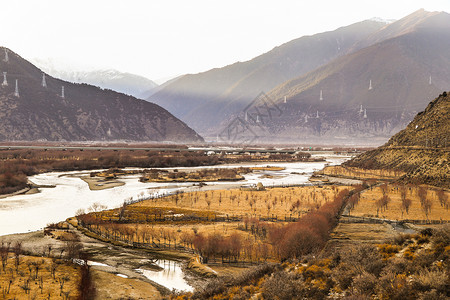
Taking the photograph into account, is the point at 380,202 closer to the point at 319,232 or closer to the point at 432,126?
the point at 319,232

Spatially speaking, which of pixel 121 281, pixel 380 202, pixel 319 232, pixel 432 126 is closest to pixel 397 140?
pixel 432 126

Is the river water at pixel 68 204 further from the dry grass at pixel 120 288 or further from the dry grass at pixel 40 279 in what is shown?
the dry grass at pixel 40 279

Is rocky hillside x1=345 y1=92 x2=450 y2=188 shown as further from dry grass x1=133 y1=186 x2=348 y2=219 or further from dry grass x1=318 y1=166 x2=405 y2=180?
dry grass x1=133 y1=186 x2=348 y2=219

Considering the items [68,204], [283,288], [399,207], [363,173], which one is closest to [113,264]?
[283,288]

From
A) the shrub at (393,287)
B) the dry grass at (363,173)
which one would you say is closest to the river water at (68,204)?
the shrub at (393,287)

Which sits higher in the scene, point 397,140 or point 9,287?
point 397,140

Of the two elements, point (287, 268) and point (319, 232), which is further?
point (319, 232)

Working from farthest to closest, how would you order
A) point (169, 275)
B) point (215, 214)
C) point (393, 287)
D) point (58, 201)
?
point (58, 201)
point (215, 214)
point (169, 275)
point (393, 287)

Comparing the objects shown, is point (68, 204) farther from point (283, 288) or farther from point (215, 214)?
point (283, 288)
